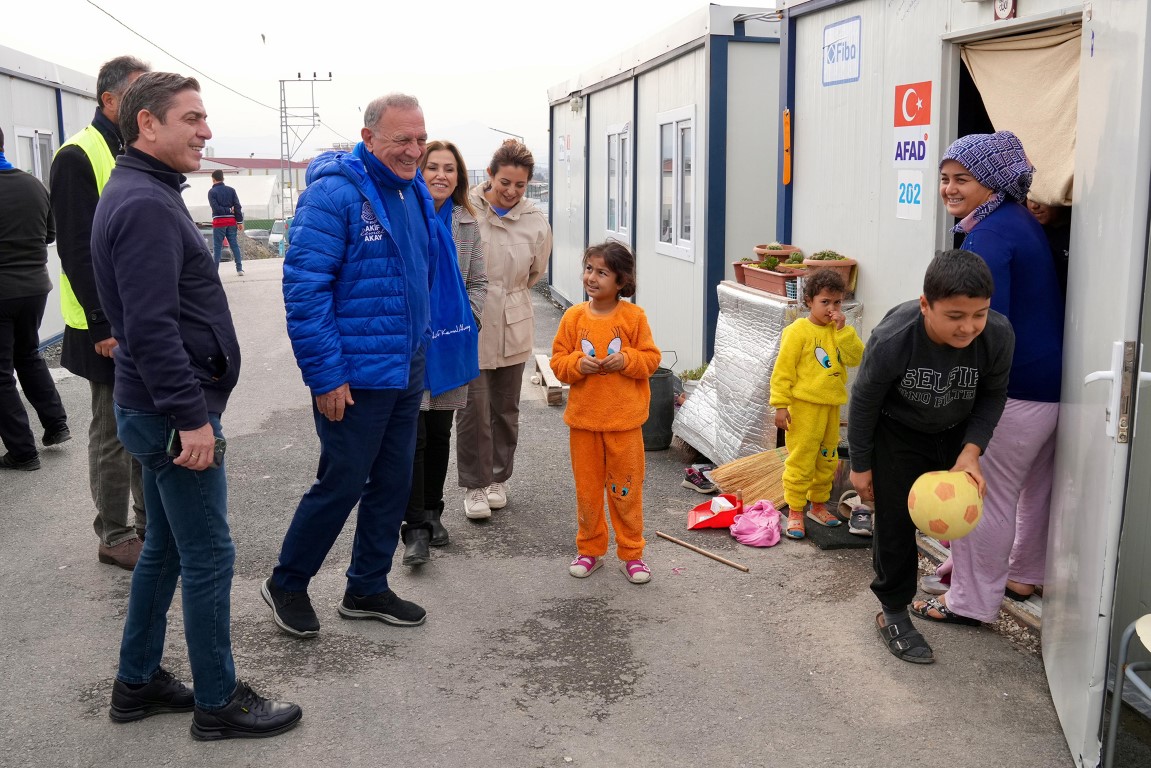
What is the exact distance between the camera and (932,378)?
13.4ft

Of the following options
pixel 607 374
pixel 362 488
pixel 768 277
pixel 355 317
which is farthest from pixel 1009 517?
pixel 768 277

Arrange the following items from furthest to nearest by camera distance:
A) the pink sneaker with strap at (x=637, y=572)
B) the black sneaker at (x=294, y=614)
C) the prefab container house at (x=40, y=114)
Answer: the prefab container house at (x=40, y=114), the pink sneaker with strap at (x=637, y=572), the black sneaker at (x=294, y=614)

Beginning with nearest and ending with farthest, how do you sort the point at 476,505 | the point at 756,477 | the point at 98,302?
the point at 98,302 < the point at 476,505 < the point at 756,477

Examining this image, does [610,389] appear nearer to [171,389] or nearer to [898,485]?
[898,485]

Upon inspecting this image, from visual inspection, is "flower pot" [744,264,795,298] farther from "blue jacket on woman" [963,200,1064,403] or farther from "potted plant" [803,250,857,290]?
"blue jacket on woman" [963,200,1064,403]

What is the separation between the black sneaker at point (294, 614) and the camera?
15.0 ft

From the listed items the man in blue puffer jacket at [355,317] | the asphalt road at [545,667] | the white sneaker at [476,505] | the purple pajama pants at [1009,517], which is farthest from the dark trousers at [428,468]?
the purple pajama pants at [1009,517]

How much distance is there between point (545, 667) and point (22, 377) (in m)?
5.09

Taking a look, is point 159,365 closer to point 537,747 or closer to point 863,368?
point 537,747

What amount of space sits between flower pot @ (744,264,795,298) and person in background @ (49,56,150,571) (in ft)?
12.7

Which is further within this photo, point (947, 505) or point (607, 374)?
point (607, 374)

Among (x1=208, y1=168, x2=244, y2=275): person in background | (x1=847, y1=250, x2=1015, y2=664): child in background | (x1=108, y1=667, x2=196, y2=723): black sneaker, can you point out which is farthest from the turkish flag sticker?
(x1=208, y1=168, x2=244, y2=275): person in background

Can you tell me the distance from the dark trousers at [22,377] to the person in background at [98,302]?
6.77ft

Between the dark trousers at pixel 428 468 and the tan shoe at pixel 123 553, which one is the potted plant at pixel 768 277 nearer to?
the dark trousers at pixel 428 468
